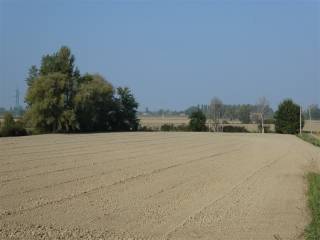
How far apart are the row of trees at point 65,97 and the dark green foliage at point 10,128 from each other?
1.29 m

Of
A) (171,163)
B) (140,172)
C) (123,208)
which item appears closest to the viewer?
(123,208)

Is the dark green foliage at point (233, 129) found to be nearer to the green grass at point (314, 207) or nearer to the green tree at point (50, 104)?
the green tree at point (50, 104)

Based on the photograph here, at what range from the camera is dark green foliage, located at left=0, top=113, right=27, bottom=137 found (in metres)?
57.3

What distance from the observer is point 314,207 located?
14586 mm

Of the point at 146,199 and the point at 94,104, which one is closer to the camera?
the point at 146,199

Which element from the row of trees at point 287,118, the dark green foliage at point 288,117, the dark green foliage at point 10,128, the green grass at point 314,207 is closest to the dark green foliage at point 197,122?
the row of trees at point 287,118

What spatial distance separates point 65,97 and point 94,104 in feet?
24.6

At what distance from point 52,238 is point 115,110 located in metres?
64.8

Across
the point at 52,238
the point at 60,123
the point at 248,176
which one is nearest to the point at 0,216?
the point at 52,238

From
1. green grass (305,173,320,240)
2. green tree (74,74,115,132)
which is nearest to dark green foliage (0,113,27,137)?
green tree (74,74,115,132)

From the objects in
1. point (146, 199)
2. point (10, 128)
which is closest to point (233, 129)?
point (10, 128)

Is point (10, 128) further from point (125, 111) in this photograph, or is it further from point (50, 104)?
point (125, 111)

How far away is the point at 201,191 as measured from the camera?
57.8 ft

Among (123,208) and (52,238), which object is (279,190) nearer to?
(123,208)
